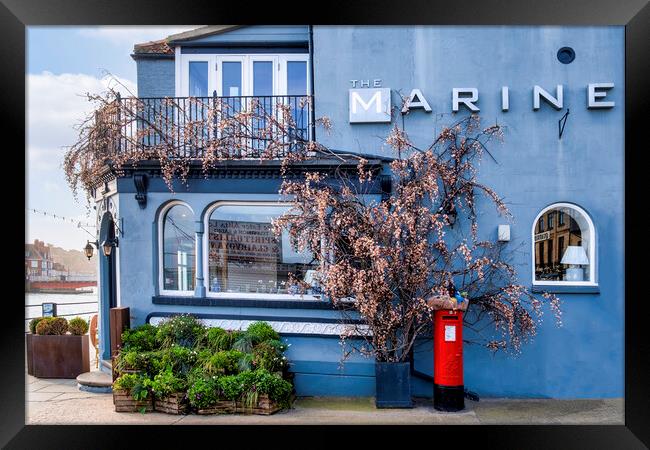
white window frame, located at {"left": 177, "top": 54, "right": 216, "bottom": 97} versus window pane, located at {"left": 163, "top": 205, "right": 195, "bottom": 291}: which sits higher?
white window frame, located at {"left": 177, "top": 54, "right": 216, "bottom": 97}

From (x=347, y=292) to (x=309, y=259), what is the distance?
133 centimetres

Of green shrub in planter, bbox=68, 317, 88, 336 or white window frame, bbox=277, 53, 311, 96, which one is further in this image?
white window frame, bbox=277, 53, 311, 96

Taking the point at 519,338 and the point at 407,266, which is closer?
the point at 407,266

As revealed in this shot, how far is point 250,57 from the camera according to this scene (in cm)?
1058

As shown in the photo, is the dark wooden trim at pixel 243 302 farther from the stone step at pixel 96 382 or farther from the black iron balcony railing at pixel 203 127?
the black iron balcony railing at pixel 203 127

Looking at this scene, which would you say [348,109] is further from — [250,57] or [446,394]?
[446,394]

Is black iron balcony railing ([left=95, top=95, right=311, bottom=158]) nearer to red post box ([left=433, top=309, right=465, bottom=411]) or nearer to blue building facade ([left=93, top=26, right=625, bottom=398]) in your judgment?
blue building facade ([left=93, top=26, right=625, bottom=398])

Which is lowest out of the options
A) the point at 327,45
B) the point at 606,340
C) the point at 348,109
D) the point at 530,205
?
the point at 606,340

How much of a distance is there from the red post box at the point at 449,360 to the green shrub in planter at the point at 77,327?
Result: 6222 millimetres

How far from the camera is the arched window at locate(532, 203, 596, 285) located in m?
8.77

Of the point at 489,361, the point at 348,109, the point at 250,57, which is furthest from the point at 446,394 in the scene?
the point at 250,57

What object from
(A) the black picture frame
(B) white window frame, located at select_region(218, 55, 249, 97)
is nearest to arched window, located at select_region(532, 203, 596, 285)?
(A) the black picture frame

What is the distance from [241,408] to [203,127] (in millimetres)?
4273

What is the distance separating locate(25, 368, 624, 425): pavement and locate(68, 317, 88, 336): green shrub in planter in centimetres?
152
